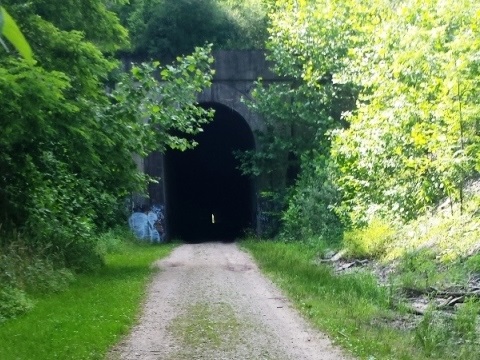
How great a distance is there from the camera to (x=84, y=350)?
23.5 ft

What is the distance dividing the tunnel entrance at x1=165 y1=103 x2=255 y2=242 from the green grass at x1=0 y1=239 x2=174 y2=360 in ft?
62.6

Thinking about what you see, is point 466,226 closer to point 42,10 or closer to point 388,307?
point 388,307

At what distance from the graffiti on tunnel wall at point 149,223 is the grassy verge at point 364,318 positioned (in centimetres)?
1229

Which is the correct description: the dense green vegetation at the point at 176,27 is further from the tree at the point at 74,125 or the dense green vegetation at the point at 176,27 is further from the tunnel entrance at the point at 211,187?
the tree at the point at 74,125

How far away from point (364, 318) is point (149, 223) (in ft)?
58.5

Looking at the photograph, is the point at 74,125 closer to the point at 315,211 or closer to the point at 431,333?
the point at 431,333

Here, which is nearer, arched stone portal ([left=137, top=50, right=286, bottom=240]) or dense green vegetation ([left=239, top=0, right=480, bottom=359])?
dense green vegetation ([left=239, top=0, right=480, bottom=359])

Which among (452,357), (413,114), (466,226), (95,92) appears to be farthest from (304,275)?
Result: (452,357)

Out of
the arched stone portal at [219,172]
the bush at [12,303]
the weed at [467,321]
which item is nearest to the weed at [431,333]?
the weed at [467,321]

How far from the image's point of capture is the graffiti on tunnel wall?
1019 inches

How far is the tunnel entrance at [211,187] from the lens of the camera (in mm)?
33281

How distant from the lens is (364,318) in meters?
9.05

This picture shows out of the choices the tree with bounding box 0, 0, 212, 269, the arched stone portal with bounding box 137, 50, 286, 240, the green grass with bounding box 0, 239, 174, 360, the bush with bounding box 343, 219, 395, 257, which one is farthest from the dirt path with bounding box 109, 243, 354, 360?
the arched stone portal with bounding box 137, 50, 286, 240

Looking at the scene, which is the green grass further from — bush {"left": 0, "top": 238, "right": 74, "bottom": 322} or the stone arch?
the stone arch
